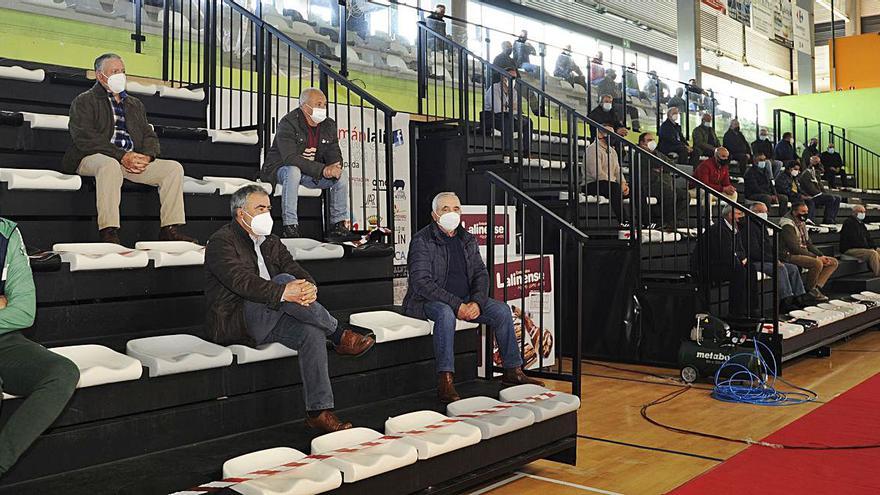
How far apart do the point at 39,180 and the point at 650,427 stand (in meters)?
3.63

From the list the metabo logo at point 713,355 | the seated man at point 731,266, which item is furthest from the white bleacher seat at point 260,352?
the seated man at point 731,266

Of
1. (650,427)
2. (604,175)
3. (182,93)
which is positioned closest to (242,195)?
(182,93)

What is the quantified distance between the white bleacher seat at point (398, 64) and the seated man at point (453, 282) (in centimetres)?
622

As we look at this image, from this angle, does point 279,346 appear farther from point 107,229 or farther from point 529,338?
point 529,338

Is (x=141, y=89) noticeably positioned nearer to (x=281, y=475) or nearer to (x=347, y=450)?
(x=347, y=450)

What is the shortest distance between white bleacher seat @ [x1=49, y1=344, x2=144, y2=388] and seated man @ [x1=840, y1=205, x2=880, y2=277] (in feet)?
34.0

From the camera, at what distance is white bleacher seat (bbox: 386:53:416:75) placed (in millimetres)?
10570

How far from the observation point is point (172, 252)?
407 centimetres

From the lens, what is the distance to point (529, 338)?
6.47 metres

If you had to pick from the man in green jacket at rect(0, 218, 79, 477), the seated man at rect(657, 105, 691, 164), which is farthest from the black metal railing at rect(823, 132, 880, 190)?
the man in green jacket at rect(0, 218, 79, 477)

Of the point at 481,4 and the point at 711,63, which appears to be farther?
the point at 711,63

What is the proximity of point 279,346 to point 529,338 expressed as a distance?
3107 millimetres

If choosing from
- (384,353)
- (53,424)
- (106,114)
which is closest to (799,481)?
(384,353)

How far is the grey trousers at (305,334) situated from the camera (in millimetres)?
3547
